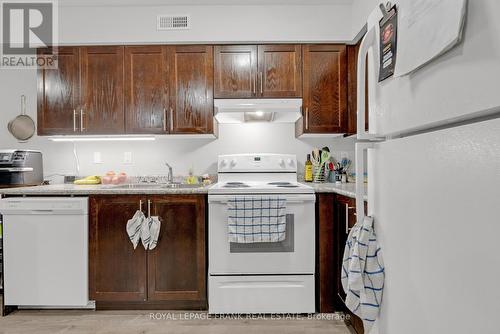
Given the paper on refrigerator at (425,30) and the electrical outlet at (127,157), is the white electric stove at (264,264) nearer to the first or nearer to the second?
the electrical outlet at (127,157)

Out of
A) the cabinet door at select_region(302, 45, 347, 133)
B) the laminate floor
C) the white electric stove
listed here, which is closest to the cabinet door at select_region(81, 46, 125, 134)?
the white electric stove

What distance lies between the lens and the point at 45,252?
236cm

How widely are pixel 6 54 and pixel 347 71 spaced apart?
3.16m

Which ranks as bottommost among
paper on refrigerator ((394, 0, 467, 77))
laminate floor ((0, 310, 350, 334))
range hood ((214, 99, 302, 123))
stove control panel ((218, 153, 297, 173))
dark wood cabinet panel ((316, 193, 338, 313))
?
laminate floor ((0, 310, 350, 334))

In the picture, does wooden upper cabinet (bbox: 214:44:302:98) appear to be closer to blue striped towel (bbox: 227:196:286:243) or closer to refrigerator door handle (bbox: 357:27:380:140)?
blue striped towel (bbox: 227:196:286:243)

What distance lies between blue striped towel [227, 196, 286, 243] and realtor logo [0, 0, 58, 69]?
204 cm

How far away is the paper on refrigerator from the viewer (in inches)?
24.9

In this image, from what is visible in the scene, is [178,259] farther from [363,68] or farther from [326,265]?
[363,68]

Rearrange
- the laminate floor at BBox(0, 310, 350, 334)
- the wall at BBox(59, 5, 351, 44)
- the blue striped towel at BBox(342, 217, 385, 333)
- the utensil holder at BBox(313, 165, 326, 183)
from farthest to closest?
the utensil holder at BBox(313, 165, 326, 183)
the wall at BBox(59, 5, 351, 44)
the laminate floor at BBox(0, 310, 350, 334)
the blue striped towel at BBox(342, 217, 385, 333)

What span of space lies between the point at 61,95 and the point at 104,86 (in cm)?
39

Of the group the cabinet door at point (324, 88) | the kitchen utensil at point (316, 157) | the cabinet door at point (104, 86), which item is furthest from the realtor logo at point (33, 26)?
the kitchen utensil at point (316, 157)

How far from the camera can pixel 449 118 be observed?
698 mm

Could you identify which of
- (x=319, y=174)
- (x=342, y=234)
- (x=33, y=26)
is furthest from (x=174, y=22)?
(x=342, y=234)

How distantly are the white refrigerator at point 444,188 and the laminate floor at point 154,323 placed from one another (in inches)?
51.7
